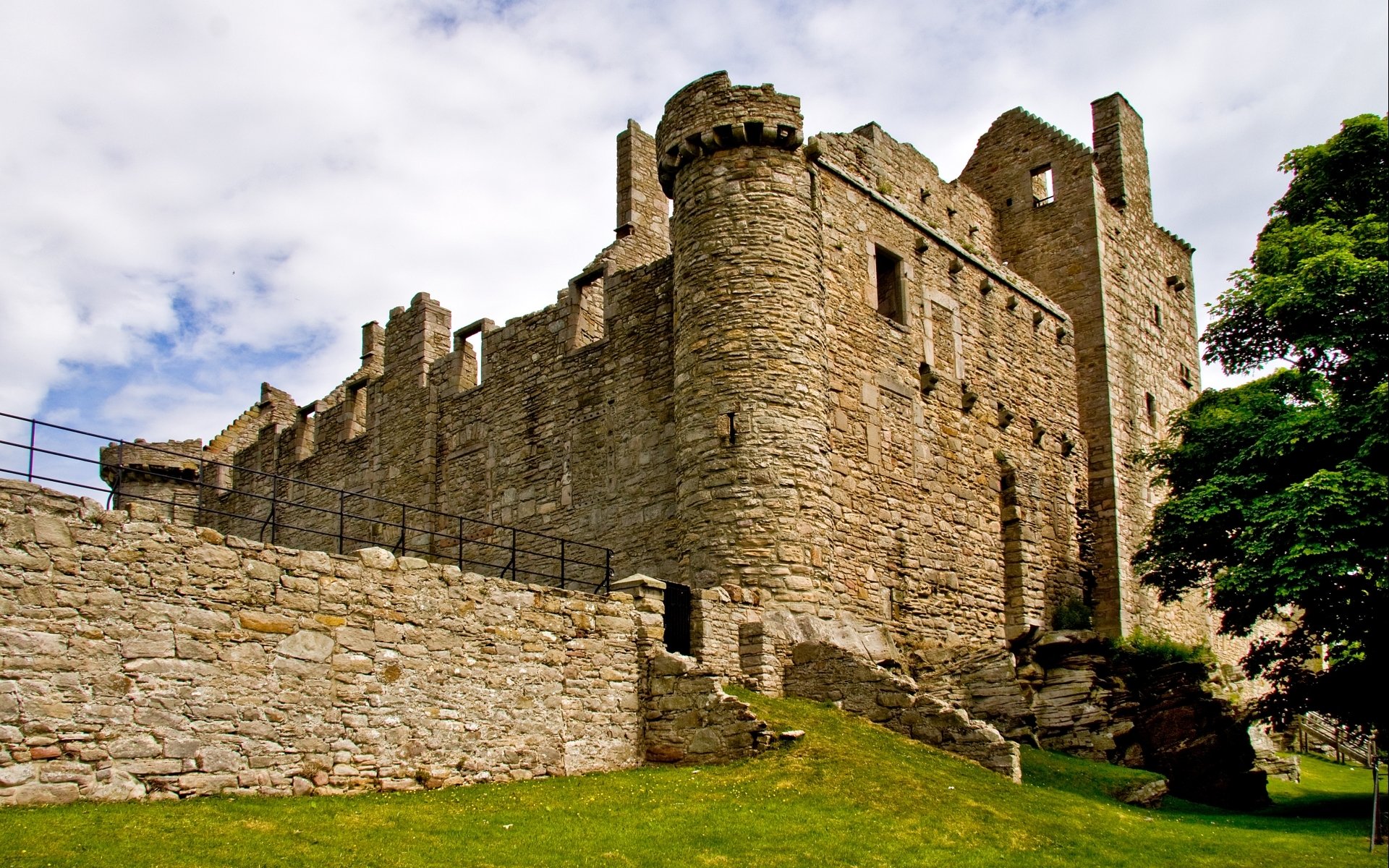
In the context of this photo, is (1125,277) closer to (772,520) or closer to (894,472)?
(894,472)

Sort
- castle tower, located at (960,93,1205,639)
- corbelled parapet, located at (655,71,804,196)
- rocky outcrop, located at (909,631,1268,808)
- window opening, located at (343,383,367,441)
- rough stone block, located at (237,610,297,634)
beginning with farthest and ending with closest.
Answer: window opening, located at (343,383,367,441), castle tower, located at (960,93,1205,639), corbelled parapet, located at (655,71,804,196), rocky outcrop, located at (909,631,1268,808), rough stone block, located at (237,610,297,634)

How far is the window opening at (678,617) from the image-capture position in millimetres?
18828

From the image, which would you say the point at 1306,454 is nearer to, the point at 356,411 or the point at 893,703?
the point at 893,703

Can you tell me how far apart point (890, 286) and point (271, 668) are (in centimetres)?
1516

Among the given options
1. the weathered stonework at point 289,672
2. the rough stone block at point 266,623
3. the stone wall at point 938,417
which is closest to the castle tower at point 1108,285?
the stone wall at point 938,417

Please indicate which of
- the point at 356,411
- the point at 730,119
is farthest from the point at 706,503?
the point at 356,411

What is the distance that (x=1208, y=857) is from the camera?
14820 mm

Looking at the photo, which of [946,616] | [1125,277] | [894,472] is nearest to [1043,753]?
[946,616]

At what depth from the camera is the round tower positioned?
19.9 metres

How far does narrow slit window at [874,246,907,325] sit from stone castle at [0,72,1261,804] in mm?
94

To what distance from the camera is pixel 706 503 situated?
20109 millimetres

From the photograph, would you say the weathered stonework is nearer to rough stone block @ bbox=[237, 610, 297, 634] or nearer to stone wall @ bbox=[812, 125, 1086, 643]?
rough stone block @ bbox=[237, 610, 297, 634]

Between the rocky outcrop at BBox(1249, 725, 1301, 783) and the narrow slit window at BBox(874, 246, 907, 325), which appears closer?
the narrow slit window at BBox(874, 246, 907, 325)

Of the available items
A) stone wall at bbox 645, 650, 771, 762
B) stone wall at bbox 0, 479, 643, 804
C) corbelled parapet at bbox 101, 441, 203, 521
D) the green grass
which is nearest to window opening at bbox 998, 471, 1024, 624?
the green grass
